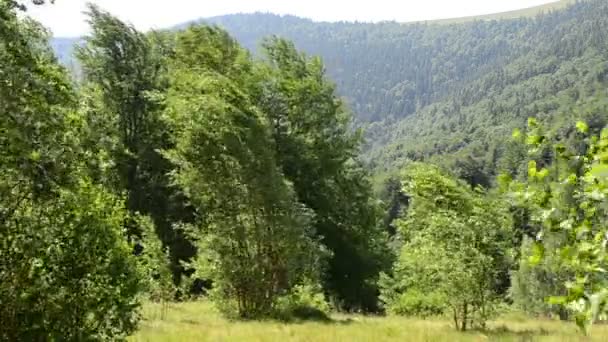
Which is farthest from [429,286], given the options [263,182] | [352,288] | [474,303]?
[352,288]

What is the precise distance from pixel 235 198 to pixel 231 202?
0.70 feet

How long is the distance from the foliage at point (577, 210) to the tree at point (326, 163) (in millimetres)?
26459

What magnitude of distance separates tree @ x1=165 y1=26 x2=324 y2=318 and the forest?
57 mm

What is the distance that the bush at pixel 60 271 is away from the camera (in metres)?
8.68

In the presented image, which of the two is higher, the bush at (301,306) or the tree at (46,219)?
the tree at (46,219)

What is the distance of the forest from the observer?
4.42 m

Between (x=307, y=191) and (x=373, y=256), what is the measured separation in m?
7.20

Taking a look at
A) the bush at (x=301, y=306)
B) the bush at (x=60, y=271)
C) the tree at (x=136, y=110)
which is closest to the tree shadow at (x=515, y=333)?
the bush at (x=301, y=306)

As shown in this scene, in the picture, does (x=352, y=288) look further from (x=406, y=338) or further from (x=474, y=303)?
(x=406, y=338)

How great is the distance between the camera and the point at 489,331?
17.5 meters

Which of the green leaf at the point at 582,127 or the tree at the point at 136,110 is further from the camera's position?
the tree at the point at 136,110

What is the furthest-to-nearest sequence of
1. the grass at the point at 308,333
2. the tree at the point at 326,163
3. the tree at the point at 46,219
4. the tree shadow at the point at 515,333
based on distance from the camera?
the tree at the point at 326,163, the tree shadow at the point at 515,333, the grass at the point at 308,333, the tree at the point at 46,219

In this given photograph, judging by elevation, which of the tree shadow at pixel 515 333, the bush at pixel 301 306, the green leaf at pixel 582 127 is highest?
the green leaf at pixel 582 127

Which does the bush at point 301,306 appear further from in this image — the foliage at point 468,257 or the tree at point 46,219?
the tree at point 46,219
